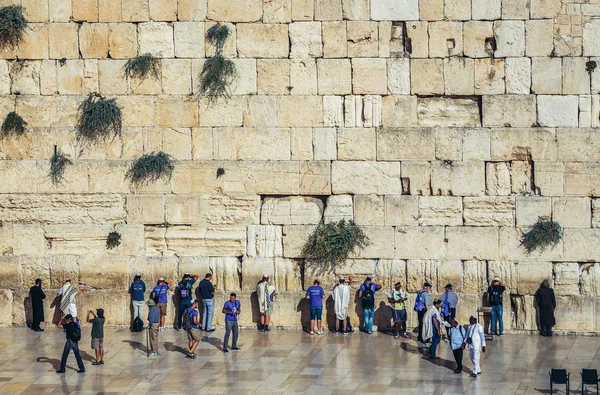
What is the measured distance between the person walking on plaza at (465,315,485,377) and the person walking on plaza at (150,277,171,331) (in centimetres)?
633

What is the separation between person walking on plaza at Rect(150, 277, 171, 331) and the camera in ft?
79.9

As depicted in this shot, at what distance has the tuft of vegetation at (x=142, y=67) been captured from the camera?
24922 millimetres

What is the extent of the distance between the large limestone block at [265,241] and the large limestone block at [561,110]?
5751mm

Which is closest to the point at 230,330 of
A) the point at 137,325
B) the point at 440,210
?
the point at 137,325

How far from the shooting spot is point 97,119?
24922mm

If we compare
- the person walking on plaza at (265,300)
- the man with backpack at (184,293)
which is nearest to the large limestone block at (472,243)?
the person walking on plaza at (265,300)

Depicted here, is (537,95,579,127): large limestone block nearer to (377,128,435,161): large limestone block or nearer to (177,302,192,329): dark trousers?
(377,128,435,161): large limestone block

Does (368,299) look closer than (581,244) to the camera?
Yes

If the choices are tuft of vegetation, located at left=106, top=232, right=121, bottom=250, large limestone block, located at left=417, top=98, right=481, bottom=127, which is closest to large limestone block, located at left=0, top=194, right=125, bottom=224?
tuft of vegetation, located at left=106, top=232, right=121, bottom=250

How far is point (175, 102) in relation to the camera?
2505cm

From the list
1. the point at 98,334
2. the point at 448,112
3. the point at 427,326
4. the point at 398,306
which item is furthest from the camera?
the point at 448,112

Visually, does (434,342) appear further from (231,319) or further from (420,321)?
(231,319)

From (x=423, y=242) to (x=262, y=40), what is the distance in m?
5.13

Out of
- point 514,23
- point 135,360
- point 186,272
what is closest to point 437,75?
point 514,23
